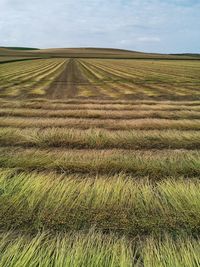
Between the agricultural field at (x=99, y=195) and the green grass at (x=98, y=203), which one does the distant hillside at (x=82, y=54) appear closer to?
the agricultural field at (x=99, y=195)

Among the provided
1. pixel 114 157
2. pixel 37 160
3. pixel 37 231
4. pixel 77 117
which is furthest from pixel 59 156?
pixel 77 117

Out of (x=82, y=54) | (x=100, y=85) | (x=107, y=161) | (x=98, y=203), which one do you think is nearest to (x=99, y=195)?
(x=98, y=203)

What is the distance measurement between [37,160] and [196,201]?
304 cm

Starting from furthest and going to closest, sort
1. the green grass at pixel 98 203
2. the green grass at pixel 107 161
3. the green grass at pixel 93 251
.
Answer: the green grass at pixel 107 161, the green grass at pixel 98 203, the green grass at pixel 93 251

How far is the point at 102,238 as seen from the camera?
3152mm

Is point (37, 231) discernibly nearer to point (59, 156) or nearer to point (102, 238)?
point (102, 238)

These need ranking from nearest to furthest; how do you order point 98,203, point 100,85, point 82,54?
point 98,203 < point 100,85 < point 82,54

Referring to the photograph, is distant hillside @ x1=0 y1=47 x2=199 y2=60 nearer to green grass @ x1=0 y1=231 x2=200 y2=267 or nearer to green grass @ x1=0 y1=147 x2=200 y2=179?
green grass @ x1=0 y1=147 x2=200 y2=179

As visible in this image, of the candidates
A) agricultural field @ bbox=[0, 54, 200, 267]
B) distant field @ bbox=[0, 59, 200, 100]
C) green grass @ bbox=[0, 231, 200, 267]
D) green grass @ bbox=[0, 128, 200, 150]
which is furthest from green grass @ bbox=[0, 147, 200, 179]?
distant field @ bbox=[0, 59, 200, 100]

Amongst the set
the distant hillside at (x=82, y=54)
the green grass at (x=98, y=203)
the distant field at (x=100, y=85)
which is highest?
the green grass at (x=98, y=203)

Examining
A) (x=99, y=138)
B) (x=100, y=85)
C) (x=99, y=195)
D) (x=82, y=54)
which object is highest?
(x=99, y=195)

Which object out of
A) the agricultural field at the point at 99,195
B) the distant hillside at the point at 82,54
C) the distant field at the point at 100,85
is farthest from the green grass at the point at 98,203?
the distant hillside at the point at 82,54

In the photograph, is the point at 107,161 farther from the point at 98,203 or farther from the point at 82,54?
the point at 82,54

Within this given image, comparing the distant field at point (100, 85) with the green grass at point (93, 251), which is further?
the distant field at point (100, 85)
